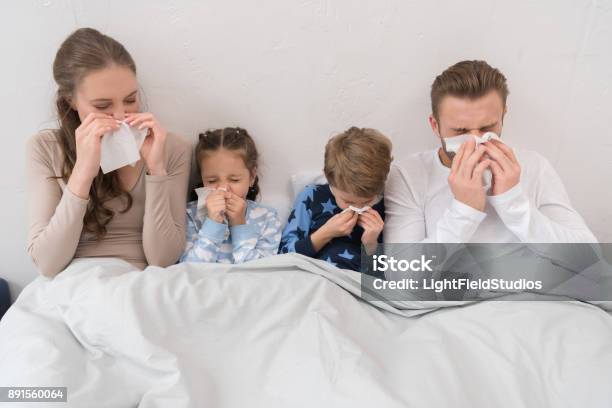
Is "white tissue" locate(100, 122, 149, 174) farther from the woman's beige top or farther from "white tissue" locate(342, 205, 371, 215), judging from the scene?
"white tissue" locate(342, 205, 371, 215)

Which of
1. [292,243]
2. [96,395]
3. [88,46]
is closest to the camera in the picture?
[96,395]

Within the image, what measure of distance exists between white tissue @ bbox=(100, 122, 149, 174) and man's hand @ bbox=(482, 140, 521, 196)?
0.86 m

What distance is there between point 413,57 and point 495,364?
0.88 meters

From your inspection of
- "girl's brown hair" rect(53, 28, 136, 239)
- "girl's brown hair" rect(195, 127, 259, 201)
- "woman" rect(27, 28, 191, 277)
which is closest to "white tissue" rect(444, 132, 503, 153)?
"girl's brown hair" rect(195, 127, 259, 201)

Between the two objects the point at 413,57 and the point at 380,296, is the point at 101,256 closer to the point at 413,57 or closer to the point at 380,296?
the point at 380,296

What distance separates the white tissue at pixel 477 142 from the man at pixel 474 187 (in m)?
0.01

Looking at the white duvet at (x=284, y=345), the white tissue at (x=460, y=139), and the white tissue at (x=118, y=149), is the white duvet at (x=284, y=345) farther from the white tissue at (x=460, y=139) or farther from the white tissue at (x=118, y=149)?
the white tissue at (x=460, y=139)

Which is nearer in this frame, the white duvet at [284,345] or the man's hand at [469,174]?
the white duvet at [284,345]

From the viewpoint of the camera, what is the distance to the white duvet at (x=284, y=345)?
989 millimetres

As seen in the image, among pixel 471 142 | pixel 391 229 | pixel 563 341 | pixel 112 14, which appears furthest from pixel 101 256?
pixel 563 341

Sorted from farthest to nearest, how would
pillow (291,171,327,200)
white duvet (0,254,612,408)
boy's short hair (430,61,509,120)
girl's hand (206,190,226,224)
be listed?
1. pillow (291,171,327,200)
2. girl's hand (206,190,226,224)
3. boy's short hair (430,61,509,120)
4. white duvet (0,254,612,408)

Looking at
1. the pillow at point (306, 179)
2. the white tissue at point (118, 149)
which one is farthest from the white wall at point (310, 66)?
the white tissue at point (118, 149)

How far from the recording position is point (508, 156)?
4.31 ft

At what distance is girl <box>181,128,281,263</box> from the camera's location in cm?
147
